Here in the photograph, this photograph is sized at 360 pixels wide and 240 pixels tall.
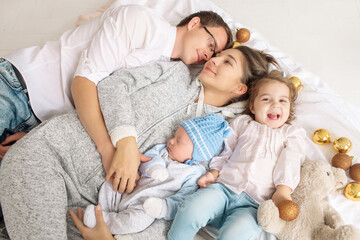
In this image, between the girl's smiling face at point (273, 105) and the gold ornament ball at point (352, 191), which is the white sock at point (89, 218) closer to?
Answer: the girl's smiling face at point (273, 105)

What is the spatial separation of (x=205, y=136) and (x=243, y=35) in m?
0.63

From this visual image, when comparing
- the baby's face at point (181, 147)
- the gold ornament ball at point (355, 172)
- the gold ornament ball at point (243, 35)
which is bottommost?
the gold ornament ball at point (355, 172)

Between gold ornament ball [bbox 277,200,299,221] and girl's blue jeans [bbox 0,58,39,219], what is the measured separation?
0.92 metres

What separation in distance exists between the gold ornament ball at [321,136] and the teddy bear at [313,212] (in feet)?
0.38

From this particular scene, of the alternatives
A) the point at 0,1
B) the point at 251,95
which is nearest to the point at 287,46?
the point at 251,95

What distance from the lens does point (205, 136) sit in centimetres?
109

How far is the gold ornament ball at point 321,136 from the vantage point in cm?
121

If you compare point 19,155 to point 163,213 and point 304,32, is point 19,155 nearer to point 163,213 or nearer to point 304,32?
point 163,213

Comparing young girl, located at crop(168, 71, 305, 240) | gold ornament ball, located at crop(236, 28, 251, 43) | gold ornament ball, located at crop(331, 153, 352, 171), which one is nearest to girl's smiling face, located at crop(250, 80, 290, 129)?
young girl, located at crop(168, 71, 305, 240)

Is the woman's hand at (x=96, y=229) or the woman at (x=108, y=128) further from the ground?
the woman at (x=108, y=128)

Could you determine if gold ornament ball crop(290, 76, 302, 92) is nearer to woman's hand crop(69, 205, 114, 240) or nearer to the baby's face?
the baby's face

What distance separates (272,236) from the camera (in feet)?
3.33

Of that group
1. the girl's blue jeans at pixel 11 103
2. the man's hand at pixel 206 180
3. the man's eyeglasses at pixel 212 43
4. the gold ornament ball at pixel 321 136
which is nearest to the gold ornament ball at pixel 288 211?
the man's hand at pixel 206 180

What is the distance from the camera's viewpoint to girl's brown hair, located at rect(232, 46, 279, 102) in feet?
4.25
